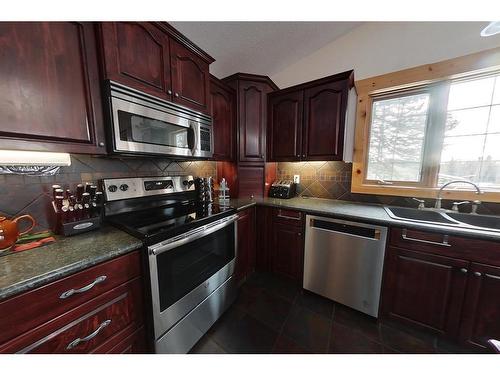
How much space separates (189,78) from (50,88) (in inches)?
33.1

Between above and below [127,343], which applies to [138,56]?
above

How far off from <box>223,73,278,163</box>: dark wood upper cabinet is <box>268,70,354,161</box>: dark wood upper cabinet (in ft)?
0.33

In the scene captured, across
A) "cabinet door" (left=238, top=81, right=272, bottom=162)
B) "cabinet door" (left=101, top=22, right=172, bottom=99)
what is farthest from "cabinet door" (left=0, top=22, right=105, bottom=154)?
"cabinet door" (left=238, top=81, right=272, bottom=162)

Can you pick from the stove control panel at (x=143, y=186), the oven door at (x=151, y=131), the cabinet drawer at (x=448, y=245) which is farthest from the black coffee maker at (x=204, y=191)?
the cabinet drawer at (x=448, y=245)

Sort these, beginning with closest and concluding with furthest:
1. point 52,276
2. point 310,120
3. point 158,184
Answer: point 52,276 → point 158,184 → point 310,120

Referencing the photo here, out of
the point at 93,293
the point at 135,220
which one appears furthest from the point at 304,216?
the point at 93,293

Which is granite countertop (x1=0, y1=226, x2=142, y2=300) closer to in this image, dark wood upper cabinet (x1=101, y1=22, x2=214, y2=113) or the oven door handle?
the oven door handle

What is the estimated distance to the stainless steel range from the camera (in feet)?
3.20

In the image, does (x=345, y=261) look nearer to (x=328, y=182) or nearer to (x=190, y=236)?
(x=328, y=182)

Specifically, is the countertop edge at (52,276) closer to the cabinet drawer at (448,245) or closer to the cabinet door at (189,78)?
the cabinet door at (189,78)

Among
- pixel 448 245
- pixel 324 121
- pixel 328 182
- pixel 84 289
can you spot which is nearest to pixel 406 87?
pixel 324 121

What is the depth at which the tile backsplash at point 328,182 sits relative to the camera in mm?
1820

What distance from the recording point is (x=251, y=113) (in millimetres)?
2035

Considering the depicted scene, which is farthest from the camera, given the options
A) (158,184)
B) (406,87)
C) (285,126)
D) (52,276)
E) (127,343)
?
(285,126)
